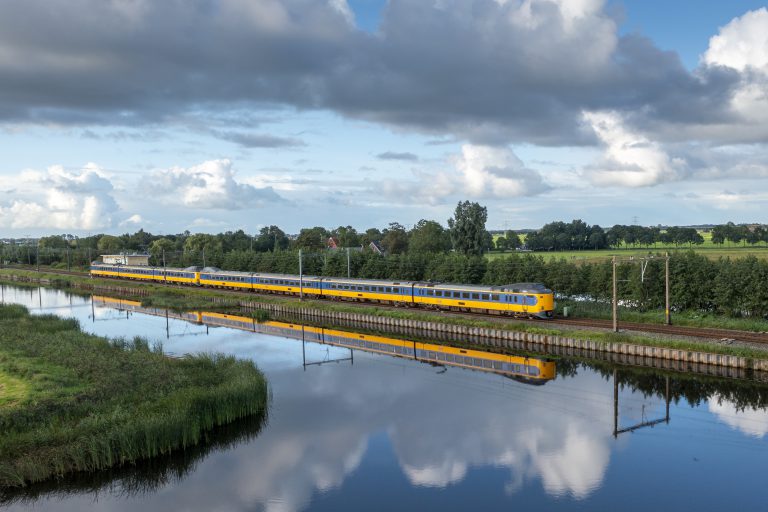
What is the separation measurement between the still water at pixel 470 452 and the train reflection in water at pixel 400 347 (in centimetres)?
178

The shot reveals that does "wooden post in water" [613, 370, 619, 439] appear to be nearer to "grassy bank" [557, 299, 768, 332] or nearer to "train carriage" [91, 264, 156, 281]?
"grassy bank" [557, 299, 768, 332]

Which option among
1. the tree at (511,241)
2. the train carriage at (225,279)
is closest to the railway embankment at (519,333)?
the train carriage at (225,279)

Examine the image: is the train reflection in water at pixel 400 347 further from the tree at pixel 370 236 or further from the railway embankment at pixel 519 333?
the tree at pixel 370 236

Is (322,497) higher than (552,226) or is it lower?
lower

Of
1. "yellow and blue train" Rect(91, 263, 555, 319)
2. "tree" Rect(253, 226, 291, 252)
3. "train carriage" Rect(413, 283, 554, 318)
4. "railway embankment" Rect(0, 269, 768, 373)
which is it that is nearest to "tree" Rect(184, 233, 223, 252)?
"tree" Rect(253, 226, 291, 252)

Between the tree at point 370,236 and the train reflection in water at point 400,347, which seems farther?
the tree at point 370,236

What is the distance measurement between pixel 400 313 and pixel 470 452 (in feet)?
98.4

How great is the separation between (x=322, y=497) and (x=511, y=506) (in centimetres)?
657

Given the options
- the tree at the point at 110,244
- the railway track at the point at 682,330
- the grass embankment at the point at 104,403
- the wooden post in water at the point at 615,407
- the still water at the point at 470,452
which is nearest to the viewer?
the still water at the point at 470,452

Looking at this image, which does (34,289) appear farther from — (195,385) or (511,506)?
(511,506)

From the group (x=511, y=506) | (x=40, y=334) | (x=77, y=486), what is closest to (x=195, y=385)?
(x=77, y=486)

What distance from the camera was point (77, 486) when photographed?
67.1 feet

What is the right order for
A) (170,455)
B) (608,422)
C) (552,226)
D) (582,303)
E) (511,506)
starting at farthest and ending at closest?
(552,226), (582,303), (608,422), (170,455), (511,506)

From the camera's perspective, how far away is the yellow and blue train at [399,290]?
156 feet
